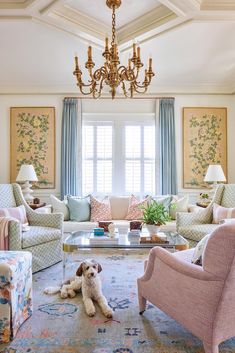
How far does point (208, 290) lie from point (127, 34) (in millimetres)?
3452

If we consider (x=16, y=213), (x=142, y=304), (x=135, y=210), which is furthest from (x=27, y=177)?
(x=142, y=304)

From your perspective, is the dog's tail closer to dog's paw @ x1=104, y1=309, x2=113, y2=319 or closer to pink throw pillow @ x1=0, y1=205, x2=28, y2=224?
dog's paw @ x1=104, y1=309, x2=113, y2=319

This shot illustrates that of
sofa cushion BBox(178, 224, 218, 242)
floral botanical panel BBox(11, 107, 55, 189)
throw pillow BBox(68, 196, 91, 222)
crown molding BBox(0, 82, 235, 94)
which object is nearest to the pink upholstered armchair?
sofa cushion BBox(178, 224, 218, 242)

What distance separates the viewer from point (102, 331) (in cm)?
225

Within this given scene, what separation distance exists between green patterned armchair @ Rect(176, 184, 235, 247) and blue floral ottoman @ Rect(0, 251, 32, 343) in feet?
7.35

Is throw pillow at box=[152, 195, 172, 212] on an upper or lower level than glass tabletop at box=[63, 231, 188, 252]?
upper

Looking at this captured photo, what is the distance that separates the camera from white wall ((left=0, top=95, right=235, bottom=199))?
18.9 ft

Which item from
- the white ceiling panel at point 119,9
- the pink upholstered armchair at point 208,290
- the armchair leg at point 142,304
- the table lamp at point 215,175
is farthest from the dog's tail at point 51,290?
the table lamp at point 215,175

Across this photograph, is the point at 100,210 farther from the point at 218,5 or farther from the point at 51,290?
the point at 218,5

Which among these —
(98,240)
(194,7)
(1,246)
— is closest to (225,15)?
(194,7)

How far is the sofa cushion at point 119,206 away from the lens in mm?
5113

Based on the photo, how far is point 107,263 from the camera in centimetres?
399

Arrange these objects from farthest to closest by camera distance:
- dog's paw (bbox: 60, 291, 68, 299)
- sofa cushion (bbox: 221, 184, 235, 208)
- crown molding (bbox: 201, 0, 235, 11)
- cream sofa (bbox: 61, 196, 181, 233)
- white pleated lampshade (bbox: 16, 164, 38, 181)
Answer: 1. white pleated lampshade (bbox: 16, 164, 38, 181)
2. cream sofa (bbox: 61, 196, 181, 233)
3. sofa cushion (bbox: 221, 184, 235, 208)
4. crown molding (bbox: 201, 0, 235, 11)
5. dog's paw (bbox: 60, 291, 68, 299)

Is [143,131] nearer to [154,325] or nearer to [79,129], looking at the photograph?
[79,129]
